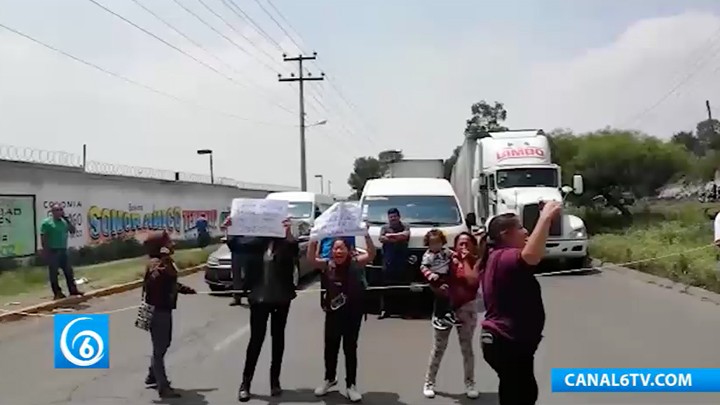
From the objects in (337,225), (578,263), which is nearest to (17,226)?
(578,263)

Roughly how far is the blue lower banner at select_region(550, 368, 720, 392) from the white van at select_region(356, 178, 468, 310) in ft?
18.1

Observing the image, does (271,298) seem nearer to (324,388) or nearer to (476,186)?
(324,388)

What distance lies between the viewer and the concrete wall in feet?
71.7

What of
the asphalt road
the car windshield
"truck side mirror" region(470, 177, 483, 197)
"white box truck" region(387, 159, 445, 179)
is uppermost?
"white box truck" region(387, 159, 445, 179)

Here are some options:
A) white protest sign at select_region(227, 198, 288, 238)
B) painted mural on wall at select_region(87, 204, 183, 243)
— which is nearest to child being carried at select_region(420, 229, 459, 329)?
white protest sign at select_region(227, 198, 288, 238)

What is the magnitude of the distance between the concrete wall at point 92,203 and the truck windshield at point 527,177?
Result: 13.0m

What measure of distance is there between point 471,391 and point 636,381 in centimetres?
157

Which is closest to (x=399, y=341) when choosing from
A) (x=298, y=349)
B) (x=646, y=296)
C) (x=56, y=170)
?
(x=298, y=349)

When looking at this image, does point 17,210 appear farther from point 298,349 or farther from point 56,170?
point 298,349

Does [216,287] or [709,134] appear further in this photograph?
[709,134]

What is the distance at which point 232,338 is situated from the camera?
448 inches

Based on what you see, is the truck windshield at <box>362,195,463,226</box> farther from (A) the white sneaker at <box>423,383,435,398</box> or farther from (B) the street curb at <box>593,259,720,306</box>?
(A) the white sneaker at <box>423,383,435,398</box>

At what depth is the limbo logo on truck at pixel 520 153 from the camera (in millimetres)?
23531

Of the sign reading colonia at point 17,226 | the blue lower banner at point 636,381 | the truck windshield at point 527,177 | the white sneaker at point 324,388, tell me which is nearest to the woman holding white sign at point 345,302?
the white sneaker at point 324,388
